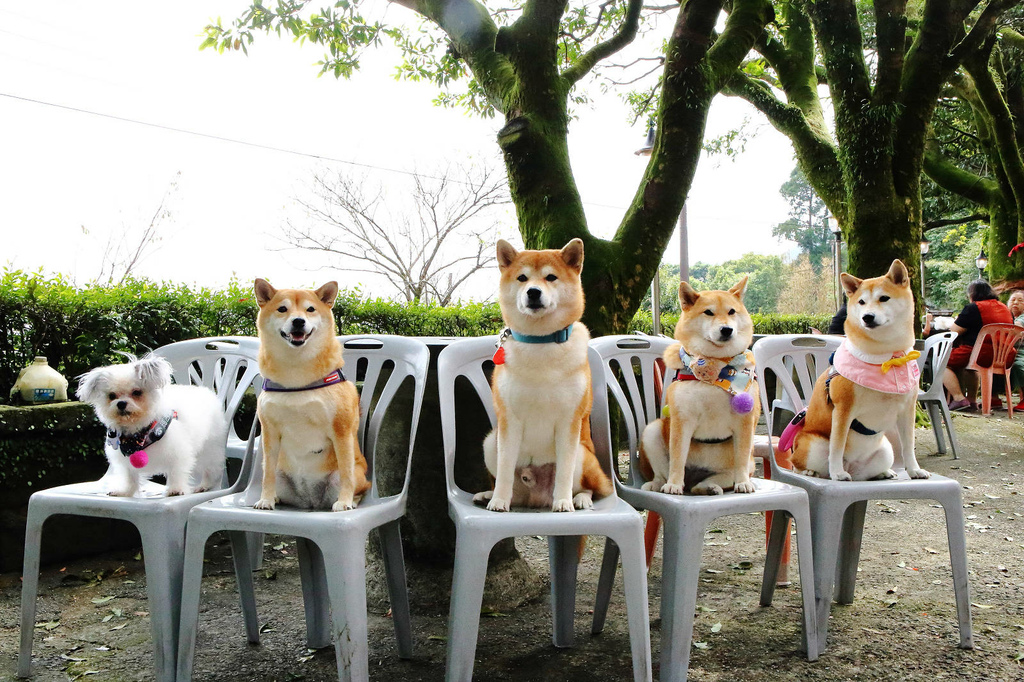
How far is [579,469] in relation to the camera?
2383 mm

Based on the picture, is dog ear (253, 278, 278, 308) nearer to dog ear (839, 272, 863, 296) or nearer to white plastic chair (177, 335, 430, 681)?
white plastic chair (177, 335, 430, 681)

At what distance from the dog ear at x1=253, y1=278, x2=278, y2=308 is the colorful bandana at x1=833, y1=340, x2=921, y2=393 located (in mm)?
2116

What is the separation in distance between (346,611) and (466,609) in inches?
13.6

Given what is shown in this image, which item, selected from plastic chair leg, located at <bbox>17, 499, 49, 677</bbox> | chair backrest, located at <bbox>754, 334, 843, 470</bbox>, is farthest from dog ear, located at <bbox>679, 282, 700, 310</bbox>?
plastic chair leg, located at <bbox>17, 499, 49, 677</bbox>

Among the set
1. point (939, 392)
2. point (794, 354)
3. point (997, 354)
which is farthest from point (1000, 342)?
point (794, 354)

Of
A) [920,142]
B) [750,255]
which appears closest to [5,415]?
[920,142]

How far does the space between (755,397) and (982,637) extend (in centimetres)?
129

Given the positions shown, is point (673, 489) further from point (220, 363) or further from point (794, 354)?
point (220, 363)

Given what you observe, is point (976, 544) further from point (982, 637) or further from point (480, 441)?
point (480, 441)

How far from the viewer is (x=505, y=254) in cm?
232

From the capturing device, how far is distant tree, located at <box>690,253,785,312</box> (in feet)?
132

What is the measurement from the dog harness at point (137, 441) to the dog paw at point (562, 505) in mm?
1428

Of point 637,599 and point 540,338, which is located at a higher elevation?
point 540,338

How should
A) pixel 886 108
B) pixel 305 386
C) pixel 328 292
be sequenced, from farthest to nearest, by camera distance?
pixel 886 108, pixel 328 292, pixel 305 386
